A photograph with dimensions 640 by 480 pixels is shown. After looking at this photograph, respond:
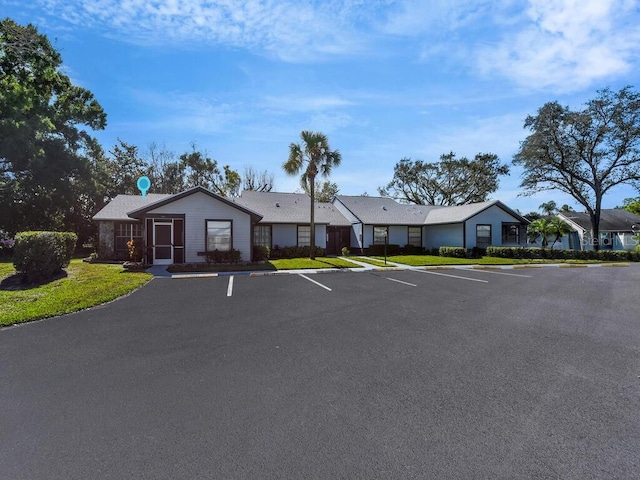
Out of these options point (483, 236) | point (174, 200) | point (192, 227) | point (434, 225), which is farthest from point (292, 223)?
point (483, 236)

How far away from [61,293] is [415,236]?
24404mm

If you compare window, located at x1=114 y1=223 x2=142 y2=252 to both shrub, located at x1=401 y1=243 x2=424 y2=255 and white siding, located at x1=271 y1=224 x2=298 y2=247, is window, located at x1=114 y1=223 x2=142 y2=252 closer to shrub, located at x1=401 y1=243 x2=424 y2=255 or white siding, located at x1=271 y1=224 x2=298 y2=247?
white siding, located at x1=271 y1=224 x2=298 y2=247

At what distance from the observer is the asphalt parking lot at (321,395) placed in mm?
2578

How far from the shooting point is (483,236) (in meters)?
25.5

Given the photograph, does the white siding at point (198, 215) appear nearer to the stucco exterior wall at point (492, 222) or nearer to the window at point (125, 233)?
the window at point (125, 233)

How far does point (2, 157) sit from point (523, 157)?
42138 mm

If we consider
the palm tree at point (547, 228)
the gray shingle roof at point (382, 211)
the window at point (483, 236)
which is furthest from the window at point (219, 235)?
the palm tree at point (547, 228)

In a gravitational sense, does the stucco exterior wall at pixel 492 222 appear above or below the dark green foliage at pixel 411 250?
above

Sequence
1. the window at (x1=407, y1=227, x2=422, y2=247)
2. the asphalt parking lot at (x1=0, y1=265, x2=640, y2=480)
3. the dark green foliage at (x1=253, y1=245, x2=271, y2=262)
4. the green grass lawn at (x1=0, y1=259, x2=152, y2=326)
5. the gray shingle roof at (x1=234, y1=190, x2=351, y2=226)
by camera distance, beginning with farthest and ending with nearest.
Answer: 1. the window at (x1=407, y1=227, x2=422, y2=247)
2. the gray shingle roof at (x1=234, y1=190, x2=351, y2=226)
3. the dark green foliage at (x1=253, y1=245, x2=271, y2=262)
4. the green grass lawn at (x1=0, y1=259, x2=152, y2=326)
5. the asphalt parking lot at (x1=0, y1=265, x2=640, y2=480)

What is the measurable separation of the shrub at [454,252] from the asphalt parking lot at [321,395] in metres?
16.9

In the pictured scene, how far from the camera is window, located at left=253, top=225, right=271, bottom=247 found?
74.8 ft

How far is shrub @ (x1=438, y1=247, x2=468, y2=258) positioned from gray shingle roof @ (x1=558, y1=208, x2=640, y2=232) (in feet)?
71.0

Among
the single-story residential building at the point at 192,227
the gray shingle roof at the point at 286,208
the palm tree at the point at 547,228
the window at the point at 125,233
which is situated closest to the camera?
Result: the single-story residential building at the point at 192,227

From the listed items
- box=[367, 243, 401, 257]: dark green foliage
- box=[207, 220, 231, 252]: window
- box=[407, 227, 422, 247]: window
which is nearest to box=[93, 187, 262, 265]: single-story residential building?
box=[207, 220, 231, 252]: window
